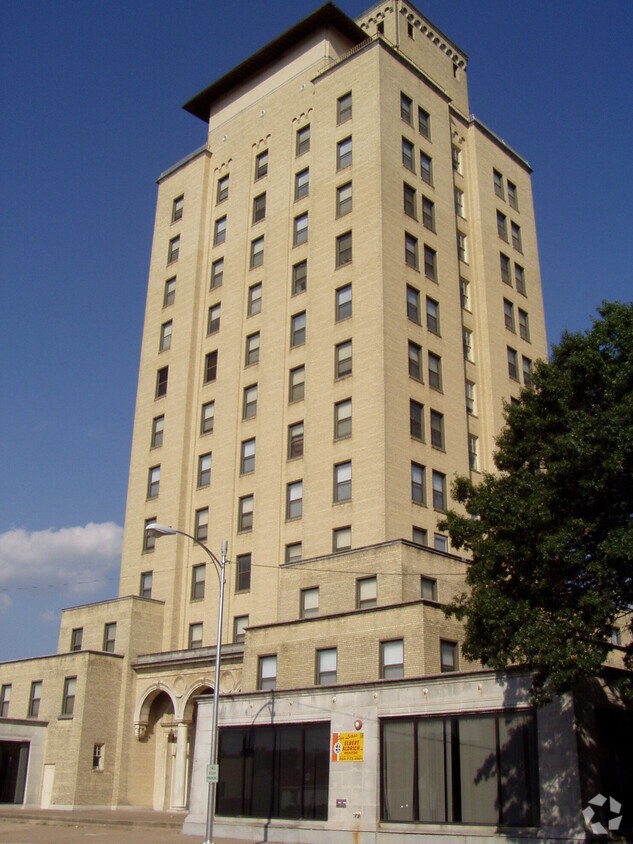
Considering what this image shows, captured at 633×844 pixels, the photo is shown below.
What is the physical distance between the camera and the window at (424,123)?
55747 millimetres

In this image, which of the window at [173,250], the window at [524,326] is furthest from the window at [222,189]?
the window at [524,326]

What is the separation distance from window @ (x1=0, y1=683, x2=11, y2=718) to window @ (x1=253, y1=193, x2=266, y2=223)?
33.6m

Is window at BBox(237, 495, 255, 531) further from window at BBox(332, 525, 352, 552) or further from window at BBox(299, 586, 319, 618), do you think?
window at BBox(299, 586, 319, 618)

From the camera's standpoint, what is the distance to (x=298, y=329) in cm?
5197

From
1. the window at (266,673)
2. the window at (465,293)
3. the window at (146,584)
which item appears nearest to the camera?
the window at (266,673)

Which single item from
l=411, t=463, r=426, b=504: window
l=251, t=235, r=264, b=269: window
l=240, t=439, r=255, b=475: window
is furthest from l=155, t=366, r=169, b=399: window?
l=411, t=463, r=426, b=504: window

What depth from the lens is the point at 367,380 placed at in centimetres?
4588

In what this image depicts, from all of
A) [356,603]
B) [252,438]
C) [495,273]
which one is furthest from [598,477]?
[495,273]

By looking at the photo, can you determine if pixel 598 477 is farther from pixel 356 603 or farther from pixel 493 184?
pixel 493 184

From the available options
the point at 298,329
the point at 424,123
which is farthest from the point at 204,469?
the point at 424,123

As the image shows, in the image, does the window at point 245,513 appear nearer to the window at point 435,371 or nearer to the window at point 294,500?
the window at point 294,500

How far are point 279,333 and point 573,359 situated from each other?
29.6 m

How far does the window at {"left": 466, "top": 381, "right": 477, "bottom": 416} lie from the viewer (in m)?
51.5

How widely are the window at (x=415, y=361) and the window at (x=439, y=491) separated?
5414 millimetres
